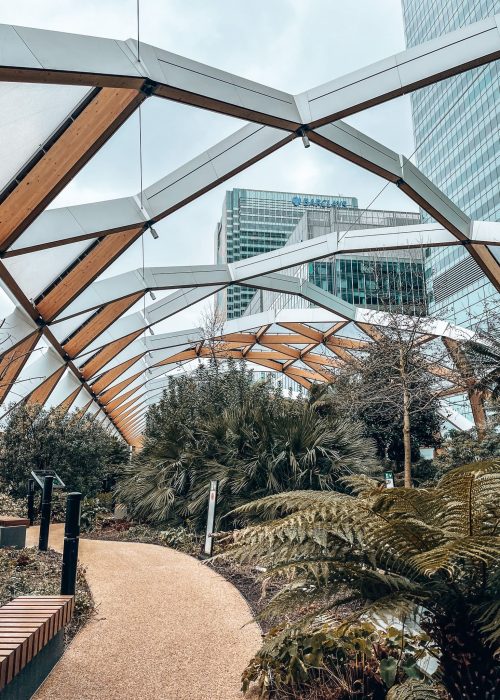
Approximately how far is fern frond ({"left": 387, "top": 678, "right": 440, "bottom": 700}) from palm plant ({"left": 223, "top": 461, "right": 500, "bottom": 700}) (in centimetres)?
2

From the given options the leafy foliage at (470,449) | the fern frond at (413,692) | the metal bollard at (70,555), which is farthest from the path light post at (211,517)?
the leafy foliage at (470,449)

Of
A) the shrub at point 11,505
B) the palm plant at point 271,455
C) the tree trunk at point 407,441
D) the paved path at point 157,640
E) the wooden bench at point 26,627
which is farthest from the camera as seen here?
the shrub at point 11,505

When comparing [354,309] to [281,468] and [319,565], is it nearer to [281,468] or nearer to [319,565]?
[281,468]

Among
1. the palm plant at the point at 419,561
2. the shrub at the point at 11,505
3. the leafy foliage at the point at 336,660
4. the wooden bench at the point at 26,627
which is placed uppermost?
the palm plant at the point at 419,561

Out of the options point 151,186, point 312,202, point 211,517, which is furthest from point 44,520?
point 312,202

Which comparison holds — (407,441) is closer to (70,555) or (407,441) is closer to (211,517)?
(211,517)

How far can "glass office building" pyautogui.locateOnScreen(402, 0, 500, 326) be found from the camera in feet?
170

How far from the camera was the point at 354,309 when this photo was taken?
775 inches

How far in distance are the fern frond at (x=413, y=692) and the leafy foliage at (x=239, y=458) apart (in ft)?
18.0

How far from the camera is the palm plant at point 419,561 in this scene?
7.59 feet

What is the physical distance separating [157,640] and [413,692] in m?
2.71

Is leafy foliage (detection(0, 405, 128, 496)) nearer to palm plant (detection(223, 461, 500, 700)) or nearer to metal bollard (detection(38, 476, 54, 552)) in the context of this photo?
metal bollard (detection(38, 476, 54, 552))

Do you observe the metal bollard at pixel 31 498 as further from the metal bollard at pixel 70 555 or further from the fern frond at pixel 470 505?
the fern frond at pixel 470 505

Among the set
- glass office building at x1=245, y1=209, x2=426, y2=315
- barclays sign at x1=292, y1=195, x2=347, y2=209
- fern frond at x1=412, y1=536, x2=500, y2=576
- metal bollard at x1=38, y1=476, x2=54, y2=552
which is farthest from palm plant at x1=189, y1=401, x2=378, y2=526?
barclays sign at x1=292, y1=195, x2=347, y2=209
